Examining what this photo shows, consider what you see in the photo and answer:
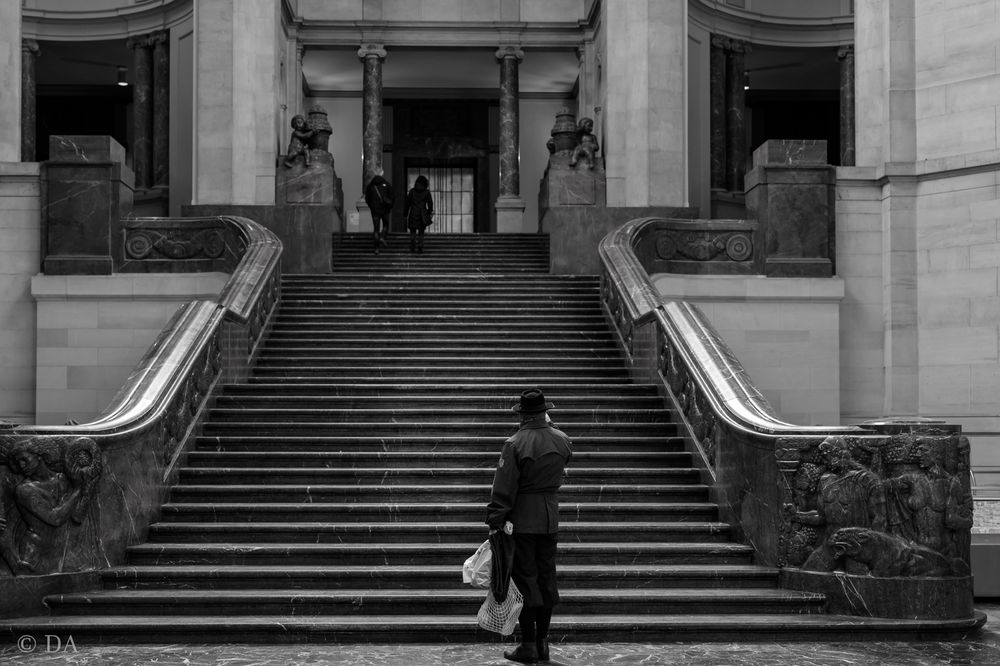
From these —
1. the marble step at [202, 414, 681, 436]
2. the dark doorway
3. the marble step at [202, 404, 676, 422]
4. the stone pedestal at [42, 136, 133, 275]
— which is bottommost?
the marble step at [202, 414, 681, 436]

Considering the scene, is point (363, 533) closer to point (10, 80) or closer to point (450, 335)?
point (450, 335)

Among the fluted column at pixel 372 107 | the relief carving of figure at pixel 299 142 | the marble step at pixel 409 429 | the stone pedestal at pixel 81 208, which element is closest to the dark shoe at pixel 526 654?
the marble step at pixel 409 429

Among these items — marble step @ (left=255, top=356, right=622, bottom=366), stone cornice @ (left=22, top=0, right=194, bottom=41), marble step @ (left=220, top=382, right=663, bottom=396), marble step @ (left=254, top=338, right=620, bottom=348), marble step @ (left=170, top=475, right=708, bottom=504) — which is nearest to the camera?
marble step @ (left=170, top=475, right=708, bottom=504)

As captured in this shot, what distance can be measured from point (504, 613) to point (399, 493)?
3.55m

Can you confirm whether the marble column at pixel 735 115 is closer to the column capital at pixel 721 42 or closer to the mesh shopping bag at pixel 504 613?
the column capital at pixel 721 42

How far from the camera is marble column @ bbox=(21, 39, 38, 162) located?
27438 millimetres

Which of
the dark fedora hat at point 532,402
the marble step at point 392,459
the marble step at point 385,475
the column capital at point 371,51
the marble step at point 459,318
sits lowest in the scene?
the marble step at point 385,475

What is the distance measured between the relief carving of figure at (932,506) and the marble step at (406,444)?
319cm

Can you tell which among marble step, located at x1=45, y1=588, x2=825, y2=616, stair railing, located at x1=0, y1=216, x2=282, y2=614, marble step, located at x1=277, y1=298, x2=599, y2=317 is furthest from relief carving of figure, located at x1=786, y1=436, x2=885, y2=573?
marble step, located at x1=277, y1=298, x2=599, y2=317

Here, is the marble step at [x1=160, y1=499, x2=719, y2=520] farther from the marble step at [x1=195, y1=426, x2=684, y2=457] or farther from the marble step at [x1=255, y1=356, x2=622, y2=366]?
the marble step at [x1=255, y1=356, x2=622, y2=366]

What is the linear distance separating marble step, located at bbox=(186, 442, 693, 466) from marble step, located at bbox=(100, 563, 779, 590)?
2.11m

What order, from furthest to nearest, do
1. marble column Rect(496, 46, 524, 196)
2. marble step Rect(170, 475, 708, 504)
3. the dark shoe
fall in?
marble column Rect(496, 46, 524, 196), marble step Rect(170, 475, 708, 504), the dark shoe

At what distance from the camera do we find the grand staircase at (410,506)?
918cm

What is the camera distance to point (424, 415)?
13.2 meters
